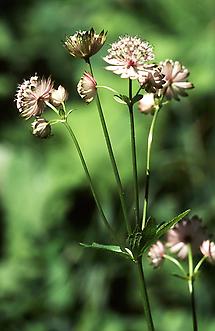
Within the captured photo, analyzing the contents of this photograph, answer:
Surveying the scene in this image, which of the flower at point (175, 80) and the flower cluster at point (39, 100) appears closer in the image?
the flower cluster at point (39, 100)

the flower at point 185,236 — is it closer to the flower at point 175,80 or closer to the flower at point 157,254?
the flower at point 157,254

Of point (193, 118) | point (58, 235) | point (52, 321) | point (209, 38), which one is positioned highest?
point (209, 38)

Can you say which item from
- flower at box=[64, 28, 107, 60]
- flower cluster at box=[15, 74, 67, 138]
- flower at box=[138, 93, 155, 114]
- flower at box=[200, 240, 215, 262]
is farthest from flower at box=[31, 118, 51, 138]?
flower at box=[200, 240, 215, 262]

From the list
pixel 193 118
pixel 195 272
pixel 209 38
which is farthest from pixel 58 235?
pixel 195 272

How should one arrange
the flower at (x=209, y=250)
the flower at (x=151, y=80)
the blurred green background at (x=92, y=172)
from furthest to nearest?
1. the blurred green background at (x=92, y=172)
2. the flower at (x=209, y=250)
3. the flower at (x=151, y=80)

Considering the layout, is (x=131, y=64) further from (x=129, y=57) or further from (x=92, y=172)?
(x=92, y=172)

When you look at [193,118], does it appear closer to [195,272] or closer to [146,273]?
[146,273]

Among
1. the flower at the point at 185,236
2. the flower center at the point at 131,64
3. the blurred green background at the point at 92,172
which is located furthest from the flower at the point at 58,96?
the blurred green background at the point at 92,172
